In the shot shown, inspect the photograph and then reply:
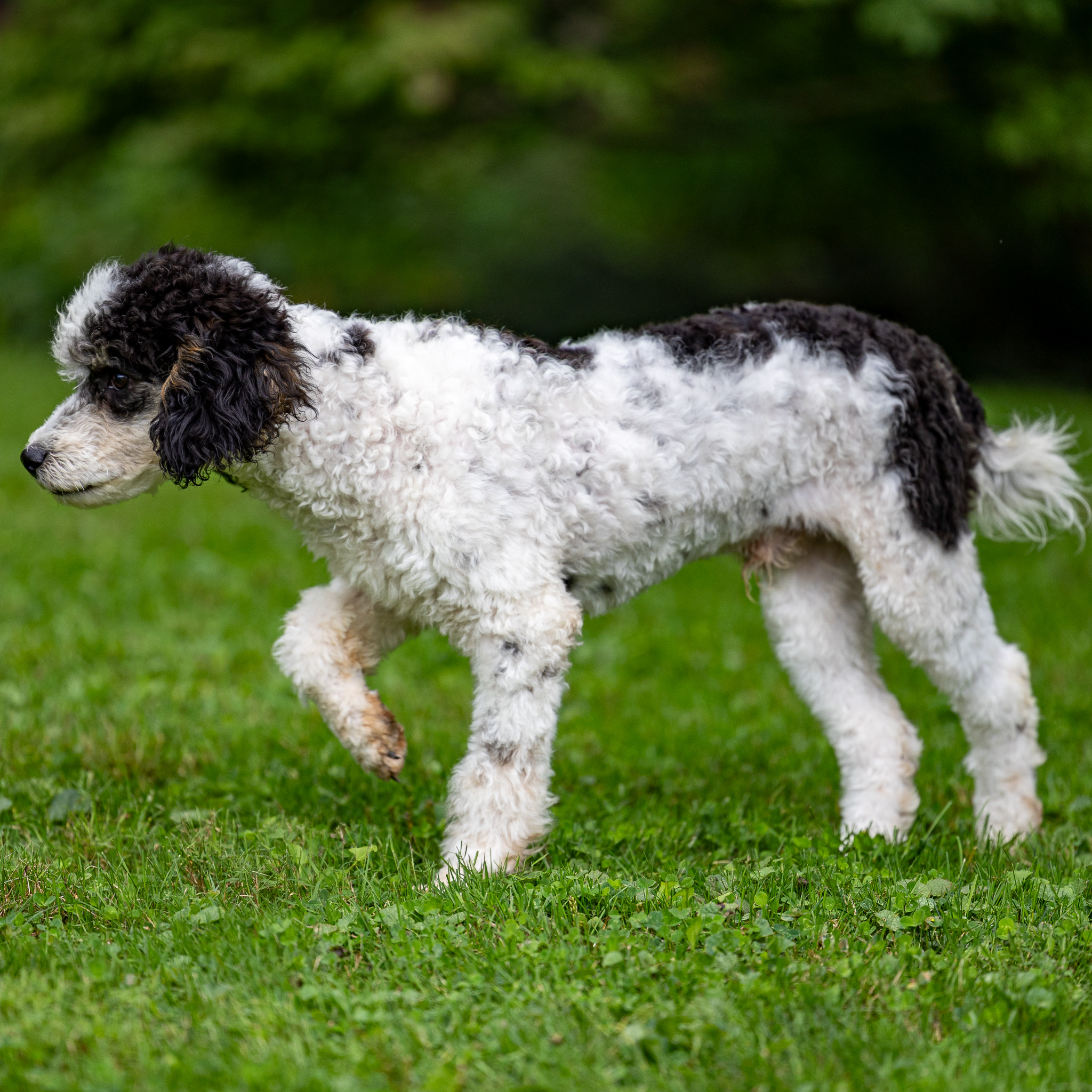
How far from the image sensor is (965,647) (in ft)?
15.3

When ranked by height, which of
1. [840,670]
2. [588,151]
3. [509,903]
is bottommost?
[509,903]

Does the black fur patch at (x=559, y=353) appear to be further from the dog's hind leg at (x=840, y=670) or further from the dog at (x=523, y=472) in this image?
the dog's hind leg at (x=840, y=670)

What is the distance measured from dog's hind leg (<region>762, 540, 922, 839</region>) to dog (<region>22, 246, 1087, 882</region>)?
3 centimetres

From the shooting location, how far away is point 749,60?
12906 millimetres

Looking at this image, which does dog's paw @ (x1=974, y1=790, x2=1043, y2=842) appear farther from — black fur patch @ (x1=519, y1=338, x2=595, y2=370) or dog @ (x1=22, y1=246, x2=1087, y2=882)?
black fur patch @ (x1=519, y1=338, x2=595, y2=370)

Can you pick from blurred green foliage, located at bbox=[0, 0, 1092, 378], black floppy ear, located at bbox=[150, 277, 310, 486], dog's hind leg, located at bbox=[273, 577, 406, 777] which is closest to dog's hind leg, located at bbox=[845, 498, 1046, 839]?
dog's hind leg, located at bbox=[273, 577, 406, 777]

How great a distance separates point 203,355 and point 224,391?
14 cm

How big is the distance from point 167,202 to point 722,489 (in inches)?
482

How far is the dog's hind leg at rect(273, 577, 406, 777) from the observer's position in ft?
13.4

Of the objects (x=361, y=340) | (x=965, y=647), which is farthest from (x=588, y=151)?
(x=361, y=340)

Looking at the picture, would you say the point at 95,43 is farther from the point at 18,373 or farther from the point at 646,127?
the point at 646,127

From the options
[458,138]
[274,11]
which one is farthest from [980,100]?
[274,11]

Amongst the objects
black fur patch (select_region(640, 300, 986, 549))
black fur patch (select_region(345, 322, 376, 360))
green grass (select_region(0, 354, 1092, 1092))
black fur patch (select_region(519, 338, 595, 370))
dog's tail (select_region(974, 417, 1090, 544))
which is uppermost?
dog's tail (select_region(974, 417, 1090, 544))

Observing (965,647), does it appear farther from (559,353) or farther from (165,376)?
(165,376)
